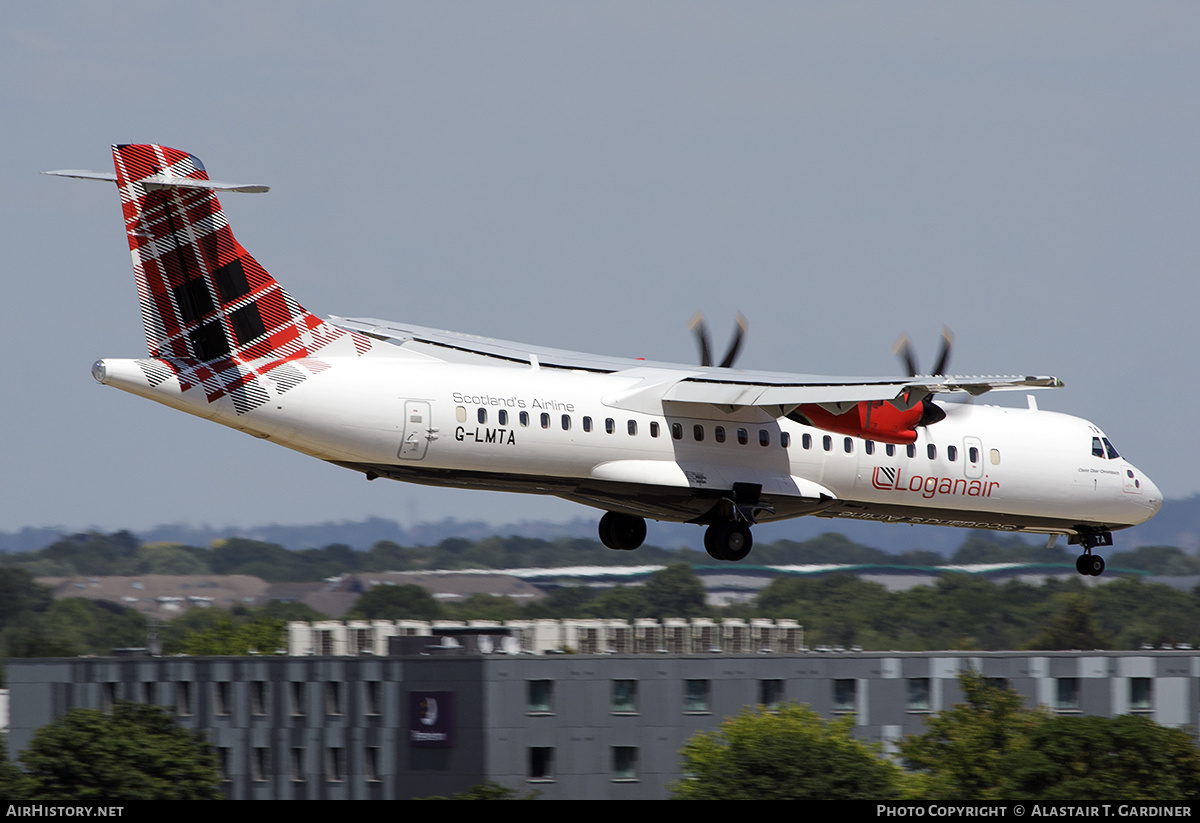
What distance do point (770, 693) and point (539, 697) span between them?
7.66 meters

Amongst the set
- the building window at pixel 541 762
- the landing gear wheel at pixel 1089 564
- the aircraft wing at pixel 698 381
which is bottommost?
the building window at pixel 541 762

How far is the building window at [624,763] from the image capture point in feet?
161

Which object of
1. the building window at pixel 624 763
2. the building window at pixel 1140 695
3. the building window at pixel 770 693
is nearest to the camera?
the building window at pixel 624 763

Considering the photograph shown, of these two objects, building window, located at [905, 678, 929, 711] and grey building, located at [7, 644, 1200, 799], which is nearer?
grey building, located at [7, 644, 1200, 799]

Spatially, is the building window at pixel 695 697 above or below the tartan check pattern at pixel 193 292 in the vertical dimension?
below

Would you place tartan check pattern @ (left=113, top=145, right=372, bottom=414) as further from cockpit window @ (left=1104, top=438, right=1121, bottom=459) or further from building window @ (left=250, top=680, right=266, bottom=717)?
building window @ (left=250, top=680, right=266, bottom=717)

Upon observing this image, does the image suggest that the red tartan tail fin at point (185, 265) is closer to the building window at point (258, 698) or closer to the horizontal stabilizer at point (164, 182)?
the horizontal stabilizer at point (164, 182)

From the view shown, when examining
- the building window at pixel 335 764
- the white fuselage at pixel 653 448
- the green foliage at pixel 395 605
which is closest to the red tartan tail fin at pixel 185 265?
the white fuselage at pixel 653 448

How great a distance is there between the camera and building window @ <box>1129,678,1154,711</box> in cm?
5059

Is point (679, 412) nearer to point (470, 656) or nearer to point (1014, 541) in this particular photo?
point (470, 656)

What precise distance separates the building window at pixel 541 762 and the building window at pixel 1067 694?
16.8 meters

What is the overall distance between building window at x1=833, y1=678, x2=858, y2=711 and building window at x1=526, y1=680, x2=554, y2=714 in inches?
378

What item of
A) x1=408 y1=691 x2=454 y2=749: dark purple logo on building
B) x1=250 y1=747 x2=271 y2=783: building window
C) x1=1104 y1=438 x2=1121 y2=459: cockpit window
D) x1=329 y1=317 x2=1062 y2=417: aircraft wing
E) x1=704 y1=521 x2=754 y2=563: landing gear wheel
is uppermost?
x1=329 y1=317 x2=1062 y2=417: aircraft wing

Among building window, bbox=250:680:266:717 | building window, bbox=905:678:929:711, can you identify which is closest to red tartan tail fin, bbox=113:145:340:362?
building window, bbox=905:678:929:711
